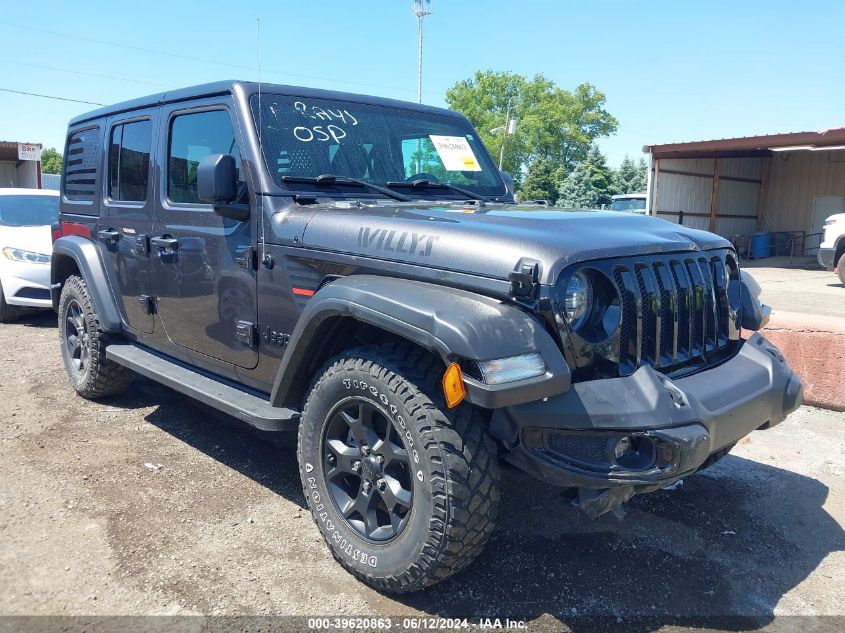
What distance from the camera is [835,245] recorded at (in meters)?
13.0

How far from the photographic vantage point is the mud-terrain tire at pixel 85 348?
479 centimetres

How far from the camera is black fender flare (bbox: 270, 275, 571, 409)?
224cm

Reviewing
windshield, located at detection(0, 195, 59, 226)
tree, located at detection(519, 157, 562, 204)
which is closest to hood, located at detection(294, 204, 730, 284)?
windshield, located at detection(0, 195, 59, 226)

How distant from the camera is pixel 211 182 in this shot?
3.21 m

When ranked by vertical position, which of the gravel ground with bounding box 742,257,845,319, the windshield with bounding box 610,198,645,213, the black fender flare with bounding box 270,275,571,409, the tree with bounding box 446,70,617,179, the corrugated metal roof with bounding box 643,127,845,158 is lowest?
the gravel ground with bounding box 742,257,845,319

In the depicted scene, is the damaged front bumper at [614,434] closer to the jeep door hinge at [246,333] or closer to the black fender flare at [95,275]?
the jeep door hinge at [246,333]

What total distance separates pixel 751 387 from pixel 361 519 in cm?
166

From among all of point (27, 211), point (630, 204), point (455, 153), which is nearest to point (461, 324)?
point (455, 153)

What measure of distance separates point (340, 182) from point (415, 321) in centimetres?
138

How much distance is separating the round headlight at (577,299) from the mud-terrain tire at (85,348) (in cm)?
351

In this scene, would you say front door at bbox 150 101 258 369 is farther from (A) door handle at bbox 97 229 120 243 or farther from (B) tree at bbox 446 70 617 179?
(B) tree at bbox 446 70 617 179

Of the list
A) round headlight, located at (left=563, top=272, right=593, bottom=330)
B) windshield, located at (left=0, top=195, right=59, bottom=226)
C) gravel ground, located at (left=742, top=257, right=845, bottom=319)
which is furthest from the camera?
gravel ground, located at (left=742, top=257, right=845, bottom=319)

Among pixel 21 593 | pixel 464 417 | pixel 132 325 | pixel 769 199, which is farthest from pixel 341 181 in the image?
pixel 769 199

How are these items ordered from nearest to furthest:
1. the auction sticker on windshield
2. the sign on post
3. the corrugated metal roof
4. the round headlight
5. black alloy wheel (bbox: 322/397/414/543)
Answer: the round headlight, black alloy wheel (bbox: 322/397/414/543), the auction sticker on windshield, the corrugated metal roof, the sign on post
